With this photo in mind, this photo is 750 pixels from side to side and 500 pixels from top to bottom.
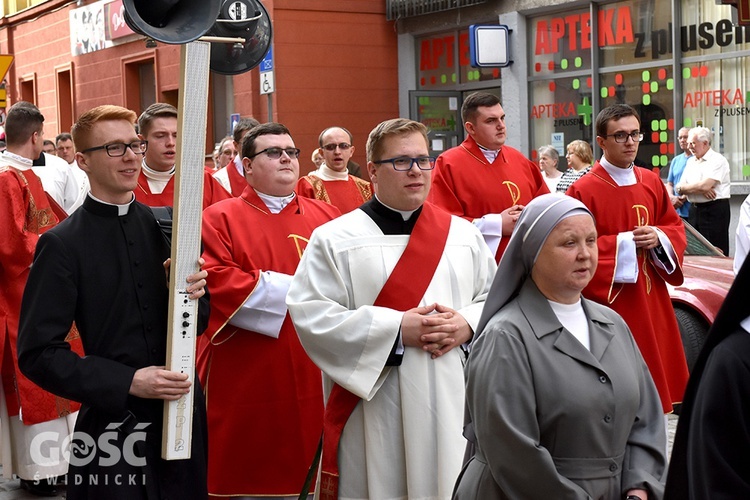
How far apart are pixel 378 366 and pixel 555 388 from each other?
1007 millimetres

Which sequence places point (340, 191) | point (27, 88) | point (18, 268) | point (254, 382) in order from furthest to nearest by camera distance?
point (27, 88), point (340, 191), point (18, 268), point (254, 382)

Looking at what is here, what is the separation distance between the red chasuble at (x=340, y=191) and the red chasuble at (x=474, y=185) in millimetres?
2391

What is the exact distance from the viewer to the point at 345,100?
67.3ft

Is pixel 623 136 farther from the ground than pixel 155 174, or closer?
farther from the ground

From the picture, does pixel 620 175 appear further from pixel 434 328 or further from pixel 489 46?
pixel 489 46

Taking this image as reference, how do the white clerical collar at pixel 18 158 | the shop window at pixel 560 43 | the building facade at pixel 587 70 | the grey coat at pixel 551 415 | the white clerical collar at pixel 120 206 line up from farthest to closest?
1. the shop window at pixel 560 43
2. the building facade at pixel 587 70
3. the white clerical collar at pixel 18 158
4. the white clerical collar at pixel 120 206
5. the grey coat at pixel 551 415

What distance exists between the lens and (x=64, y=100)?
94.0 ft

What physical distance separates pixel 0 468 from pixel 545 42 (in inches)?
474

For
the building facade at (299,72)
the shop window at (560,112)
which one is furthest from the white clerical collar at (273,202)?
the shop window at (560,112)

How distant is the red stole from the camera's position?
4.62 m

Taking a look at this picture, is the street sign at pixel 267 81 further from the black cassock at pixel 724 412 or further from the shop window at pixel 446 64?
the black cassock at pixel 724 412

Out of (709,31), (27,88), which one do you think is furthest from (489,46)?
(27,88)

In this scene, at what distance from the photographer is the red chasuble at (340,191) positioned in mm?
9938

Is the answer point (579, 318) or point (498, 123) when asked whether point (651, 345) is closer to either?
point (498, 123)
